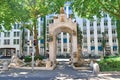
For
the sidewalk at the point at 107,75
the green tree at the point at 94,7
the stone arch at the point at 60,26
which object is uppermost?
the green tree at the point at 94,7

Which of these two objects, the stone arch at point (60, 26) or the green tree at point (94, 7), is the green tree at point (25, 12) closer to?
the stone arch at point (60, 26)

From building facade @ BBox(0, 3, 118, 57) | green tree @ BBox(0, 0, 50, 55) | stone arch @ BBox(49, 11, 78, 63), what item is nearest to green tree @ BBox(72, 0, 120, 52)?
stone arch @ BBox(49, 11, 78, 63)

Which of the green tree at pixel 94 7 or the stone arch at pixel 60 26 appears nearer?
the green tree at pixel 94 7

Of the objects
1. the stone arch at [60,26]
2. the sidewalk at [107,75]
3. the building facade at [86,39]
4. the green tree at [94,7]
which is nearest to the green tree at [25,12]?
the stone arch at [60,26]

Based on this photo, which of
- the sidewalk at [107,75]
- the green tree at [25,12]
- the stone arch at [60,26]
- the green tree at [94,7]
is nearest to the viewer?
the sidewalk at [107,75]

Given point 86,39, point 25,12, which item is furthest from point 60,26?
point 86,39

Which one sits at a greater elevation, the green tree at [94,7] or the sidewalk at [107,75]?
the green tree at [94,7]

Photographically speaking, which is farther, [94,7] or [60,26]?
[60,26]

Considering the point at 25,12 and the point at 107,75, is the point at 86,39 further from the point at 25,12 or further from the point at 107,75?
the point at 107,75

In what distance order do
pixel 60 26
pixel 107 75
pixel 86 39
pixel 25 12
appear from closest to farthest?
pixel 107 75, pixel 25 12, pixel 60 26, pixel 86 39

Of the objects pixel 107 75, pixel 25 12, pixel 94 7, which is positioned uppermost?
pixel 25 12

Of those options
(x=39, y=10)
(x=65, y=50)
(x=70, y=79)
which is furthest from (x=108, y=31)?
(x=70, y=79)

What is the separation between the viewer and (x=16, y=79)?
16.9 metres

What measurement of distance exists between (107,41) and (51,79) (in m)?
62.7
